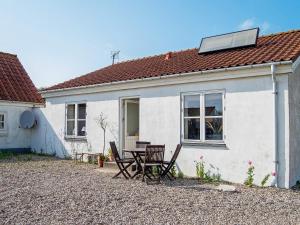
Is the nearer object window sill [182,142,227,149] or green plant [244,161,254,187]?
green plant [244,161,254,187]

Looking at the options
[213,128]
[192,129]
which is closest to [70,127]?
[192,129]

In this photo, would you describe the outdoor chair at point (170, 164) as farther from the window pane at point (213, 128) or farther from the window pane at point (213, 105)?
the window pane at point (213, 105)

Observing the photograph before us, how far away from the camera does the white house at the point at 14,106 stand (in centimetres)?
1791

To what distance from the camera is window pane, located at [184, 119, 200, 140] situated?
10891mm

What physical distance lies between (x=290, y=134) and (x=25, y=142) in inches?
562

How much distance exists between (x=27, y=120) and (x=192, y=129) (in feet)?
34.5

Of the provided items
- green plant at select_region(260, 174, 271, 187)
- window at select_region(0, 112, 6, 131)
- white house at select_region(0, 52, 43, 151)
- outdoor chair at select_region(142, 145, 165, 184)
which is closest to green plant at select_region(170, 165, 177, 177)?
outdoor chair at select_region(142, 145, 165, 184)

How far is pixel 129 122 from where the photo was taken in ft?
46.0

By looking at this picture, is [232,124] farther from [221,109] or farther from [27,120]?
[27,120]

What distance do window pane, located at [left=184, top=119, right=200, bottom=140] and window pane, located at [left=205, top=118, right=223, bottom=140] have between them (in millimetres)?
328

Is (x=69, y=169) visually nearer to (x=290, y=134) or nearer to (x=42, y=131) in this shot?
(x=42, y=131)

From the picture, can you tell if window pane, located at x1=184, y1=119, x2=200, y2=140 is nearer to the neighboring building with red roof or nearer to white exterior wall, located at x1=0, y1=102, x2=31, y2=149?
the neighboring building with red roof

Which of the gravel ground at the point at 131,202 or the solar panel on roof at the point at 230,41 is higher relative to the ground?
the solar panel on roof at the point at 230,41

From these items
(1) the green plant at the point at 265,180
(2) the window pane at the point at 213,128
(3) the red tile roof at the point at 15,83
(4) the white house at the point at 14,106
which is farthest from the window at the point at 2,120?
(1) the green plant at the point at 265,180
